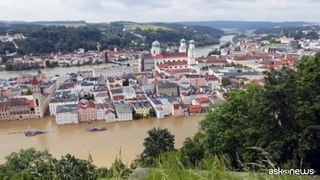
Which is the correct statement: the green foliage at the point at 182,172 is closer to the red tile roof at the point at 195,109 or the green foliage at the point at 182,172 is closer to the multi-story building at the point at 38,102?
the red tile roof at the point at 195,109

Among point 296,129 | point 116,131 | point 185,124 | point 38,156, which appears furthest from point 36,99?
point 296,129

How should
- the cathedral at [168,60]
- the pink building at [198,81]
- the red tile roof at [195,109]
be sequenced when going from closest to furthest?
1. the red tile roof at [195,109]
2. the pink building at [198,81]
3. the cathedral at [168,60]

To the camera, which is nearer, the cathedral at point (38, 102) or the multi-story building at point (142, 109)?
the multi-story building at point (142, 109)

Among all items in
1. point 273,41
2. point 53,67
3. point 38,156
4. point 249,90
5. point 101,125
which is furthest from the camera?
point 273,41

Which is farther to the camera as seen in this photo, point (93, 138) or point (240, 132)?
point (93, 138)

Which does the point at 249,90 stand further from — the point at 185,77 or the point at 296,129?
the point at 185,77

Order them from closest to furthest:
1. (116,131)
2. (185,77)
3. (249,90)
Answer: (249,90) < (116,131) < (185,77)

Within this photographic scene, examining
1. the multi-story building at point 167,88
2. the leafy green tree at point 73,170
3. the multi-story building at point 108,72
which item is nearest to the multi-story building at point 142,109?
the multi-story building at point 167,88

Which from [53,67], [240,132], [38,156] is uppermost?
[240,132]

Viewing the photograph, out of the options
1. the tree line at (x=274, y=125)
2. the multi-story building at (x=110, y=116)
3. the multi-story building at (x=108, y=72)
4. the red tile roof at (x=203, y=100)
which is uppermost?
the tree line at (x=274, y=125)

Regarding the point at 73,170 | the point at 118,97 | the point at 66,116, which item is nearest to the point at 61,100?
the point at 118,97
